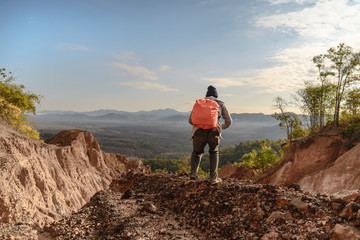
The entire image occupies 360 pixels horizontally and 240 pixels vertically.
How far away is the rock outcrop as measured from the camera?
192 inches

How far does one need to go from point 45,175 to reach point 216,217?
9.09 metres

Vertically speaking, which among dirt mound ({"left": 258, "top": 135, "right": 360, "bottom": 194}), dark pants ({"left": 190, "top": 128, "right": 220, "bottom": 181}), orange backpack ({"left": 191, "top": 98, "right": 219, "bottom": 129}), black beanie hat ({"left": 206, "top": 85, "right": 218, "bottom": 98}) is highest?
black beanie hat ({"left": 206, "top": 85, "right": 218, "bottom": 98})

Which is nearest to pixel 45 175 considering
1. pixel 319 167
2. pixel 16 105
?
Answer: pixel 16 105

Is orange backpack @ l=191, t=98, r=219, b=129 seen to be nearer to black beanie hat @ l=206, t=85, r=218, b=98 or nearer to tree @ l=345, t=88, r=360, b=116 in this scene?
black beanie hat @ l=206, t=85, r=218, b=98

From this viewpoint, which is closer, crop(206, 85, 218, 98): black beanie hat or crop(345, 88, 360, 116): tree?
crop(206, 85, 218, 98): black beanie hat

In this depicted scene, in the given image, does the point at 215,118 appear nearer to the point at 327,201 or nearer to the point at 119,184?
the point at 327,201

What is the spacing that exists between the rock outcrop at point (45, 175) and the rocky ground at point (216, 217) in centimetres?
83

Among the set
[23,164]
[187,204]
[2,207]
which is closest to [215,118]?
[187,204]

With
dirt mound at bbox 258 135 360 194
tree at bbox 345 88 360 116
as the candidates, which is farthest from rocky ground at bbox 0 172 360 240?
tree at bbox 345 88 360 116

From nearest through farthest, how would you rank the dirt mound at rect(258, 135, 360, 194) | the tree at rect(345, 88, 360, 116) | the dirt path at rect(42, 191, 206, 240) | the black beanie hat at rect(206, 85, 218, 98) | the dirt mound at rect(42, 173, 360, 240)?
the dirt mound at rect(42, 173, 360, 240) < the dirt path at rect(42, 191, 206, 240) < the black beanie hat at rect(206, 85, 218, 98) < the dirt mound at rect(258, 135, 360, 194) < the tree at rect(345, 88, 360, 116)

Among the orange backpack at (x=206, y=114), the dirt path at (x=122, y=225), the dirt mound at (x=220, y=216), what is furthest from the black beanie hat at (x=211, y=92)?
the dirt path at (x=122, y=225)

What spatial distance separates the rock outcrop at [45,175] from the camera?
16.0 feet

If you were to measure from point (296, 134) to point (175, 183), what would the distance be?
17.4 meters

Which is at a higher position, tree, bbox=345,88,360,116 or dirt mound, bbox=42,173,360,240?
tree, bbox=345,88,360,116
